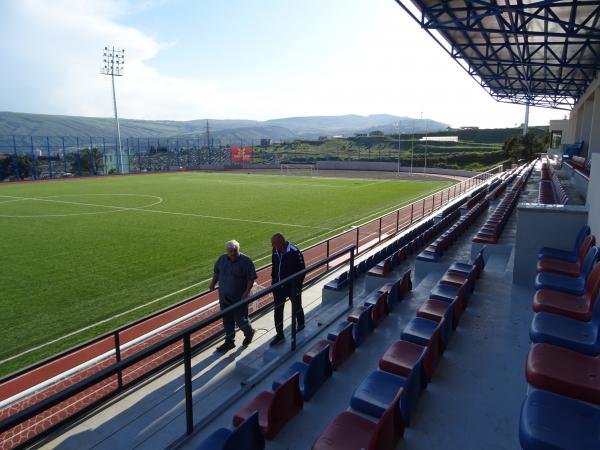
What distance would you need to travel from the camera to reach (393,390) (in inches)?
131

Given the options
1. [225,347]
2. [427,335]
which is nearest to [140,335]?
[225,347]

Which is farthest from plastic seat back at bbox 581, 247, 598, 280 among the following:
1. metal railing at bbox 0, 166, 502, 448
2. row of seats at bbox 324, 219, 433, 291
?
row of seats at bbox 324, 219, 433, 291

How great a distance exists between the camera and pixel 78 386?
2.38 metres

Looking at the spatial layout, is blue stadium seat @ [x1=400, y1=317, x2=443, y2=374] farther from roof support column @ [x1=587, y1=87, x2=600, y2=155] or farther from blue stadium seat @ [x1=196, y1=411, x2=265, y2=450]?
roof support column @ [x1=587, y1=87, x2=600, y2=155]

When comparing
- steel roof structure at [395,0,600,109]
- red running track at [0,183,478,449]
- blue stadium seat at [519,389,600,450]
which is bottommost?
red running track at [0,183,478,449]

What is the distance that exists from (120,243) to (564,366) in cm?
1472

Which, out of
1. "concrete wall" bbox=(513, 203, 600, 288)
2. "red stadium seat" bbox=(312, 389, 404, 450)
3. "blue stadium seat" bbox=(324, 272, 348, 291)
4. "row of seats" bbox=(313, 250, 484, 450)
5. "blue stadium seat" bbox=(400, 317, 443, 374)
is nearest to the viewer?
"red stadium seat" bbox=(312, 389, 404, 450)

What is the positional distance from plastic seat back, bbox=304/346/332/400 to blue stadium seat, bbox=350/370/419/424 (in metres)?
0.44

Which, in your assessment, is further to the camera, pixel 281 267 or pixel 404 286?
pixel 404 286

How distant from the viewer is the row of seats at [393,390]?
279 centimetres

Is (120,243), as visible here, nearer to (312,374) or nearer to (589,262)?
(312,374)

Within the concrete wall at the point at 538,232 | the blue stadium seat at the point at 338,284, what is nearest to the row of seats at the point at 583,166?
the concrete wall at the point at 538,232

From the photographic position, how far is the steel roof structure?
13000 mm

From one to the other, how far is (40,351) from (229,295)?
391cm
